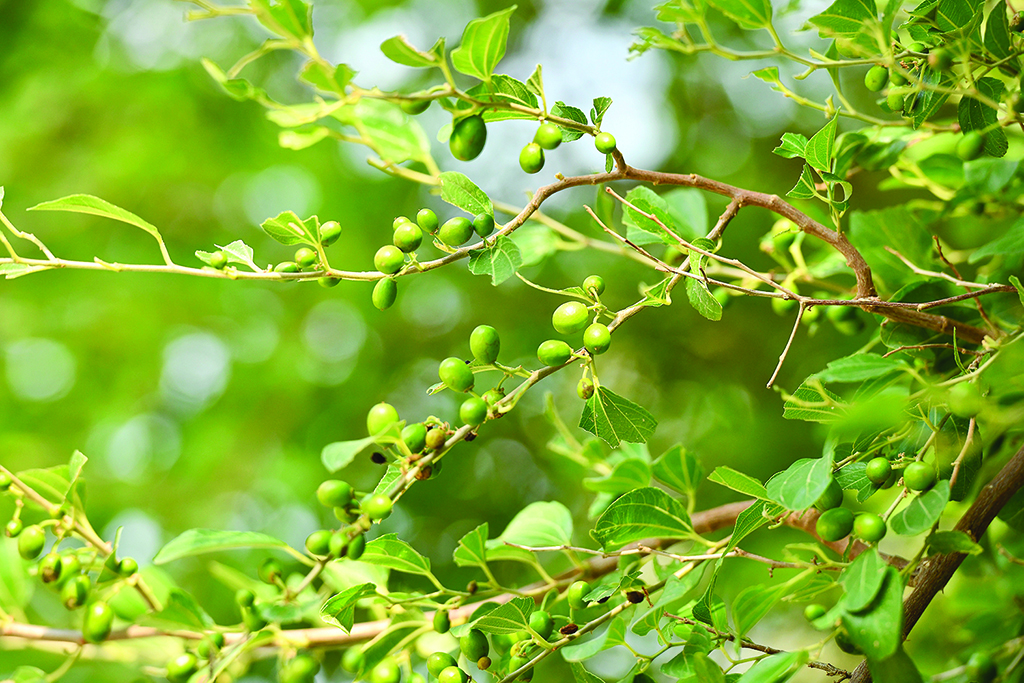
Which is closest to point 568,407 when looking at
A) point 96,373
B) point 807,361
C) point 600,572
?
point 807,361

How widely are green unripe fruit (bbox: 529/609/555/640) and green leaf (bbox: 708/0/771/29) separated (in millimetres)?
411

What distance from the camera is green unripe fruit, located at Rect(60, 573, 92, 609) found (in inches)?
19.1

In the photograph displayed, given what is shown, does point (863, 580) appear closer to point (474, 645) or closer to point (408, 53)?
point (474, 645)

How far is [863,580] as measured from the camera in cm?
32

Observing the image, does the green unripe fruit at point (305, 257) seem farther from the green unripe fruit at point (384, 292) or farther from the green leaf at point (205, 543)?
the green leaf at point (205, 543)

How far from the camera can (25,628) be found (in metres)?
0.57

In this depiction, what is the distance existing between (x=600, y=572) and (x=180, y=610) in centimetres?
36

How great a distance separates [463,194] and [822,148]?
0.74 feet

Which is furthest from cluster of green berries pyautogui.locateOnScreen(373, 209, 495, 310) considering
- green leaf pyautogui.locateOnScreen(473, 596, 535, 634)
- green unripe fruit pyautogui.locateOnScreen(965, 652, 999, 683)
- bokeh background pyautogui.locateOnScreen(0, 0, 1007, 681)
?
bokeh background pyautogui.locateOnScreen(0, 0, 1007, 681)

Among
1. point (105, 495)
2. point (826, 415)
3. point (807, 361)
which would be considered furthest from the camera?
point (105, 495)

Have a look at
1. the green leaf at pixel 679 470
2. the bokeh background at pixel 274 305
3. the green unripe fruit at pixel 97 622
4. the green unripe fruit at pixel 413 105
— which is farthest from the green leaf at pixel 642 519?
the bokeh background at pixel 274 305

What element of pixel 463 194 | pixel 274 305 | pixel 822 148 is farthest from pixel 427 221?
pixel 274 305

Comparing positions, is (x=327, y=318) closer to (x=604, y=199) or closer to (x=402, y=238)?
(x=604, y=199)

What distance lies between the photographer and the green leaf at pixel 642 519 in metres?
0.41
